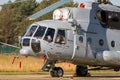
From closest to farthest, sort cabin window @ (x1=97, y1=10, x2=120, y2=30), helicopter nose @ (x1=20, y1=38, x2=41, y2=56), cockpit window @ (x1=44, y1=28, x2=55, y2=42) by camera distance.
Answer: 1. helicopter nose @ (x1=20, y1=38, x2=41, y2=56)
2. cockpit window @ (x1=44, y1=28, x2=55, y2=42)
3. cabin window @ (x1=97, y1=10, x2=120, y2=30)

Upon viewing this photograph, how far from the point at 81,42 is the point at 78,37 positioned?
34cm

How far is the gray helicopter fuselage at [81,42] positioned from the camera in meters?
24.7

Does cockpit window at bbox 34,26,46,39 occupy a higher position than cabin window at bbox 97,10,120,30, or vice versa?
cabin window at bbox 97,10,120,30

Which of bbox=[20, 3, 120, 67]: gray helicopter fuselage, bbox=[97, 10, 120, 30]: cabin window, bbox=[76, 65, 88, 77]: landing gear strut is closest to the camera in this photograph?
bbox=[20, 3, 120, 67]: gray helicopter fuselage

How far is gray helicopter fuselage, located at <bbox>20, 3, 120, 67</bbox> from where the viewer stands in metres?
24.7

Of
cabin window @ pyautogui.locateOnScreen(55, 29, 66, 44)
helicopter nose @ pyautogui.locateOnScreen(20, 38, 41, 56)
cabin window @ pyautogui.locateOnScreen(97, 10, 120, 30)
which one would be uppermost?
cabin window @ pyautogui.locateOnScreen(97, 10, 120, 30)

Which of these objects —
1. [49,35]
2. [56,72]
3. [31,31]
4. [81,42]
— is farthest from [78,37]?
[31,31]

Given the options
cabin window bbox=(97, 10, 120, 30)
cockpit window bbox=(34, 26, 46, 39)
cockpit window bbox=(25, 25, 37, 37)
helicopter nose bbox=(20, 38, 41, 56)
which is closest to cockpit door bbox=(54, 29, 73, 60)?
cockpit window bbox=(34, 26, 46, 39)

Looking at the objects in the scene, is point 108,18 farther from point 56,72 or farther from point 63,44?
point 56,72

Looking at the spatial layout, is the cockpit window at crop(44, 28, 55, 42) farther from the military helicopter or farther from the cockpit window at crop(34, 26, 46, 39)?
the cockpit window at crop(34, 26, 46, 39)

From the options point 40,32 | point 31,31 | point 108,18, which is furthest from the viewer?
point 108,18

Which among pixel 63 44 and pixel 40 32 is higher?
pixel 40 32

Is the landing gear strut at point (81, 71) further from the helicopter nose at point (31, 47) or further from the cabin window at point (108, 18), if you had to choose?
the helicopter nose at point (31, 47)

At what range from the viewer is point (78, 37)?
25.6 metres
